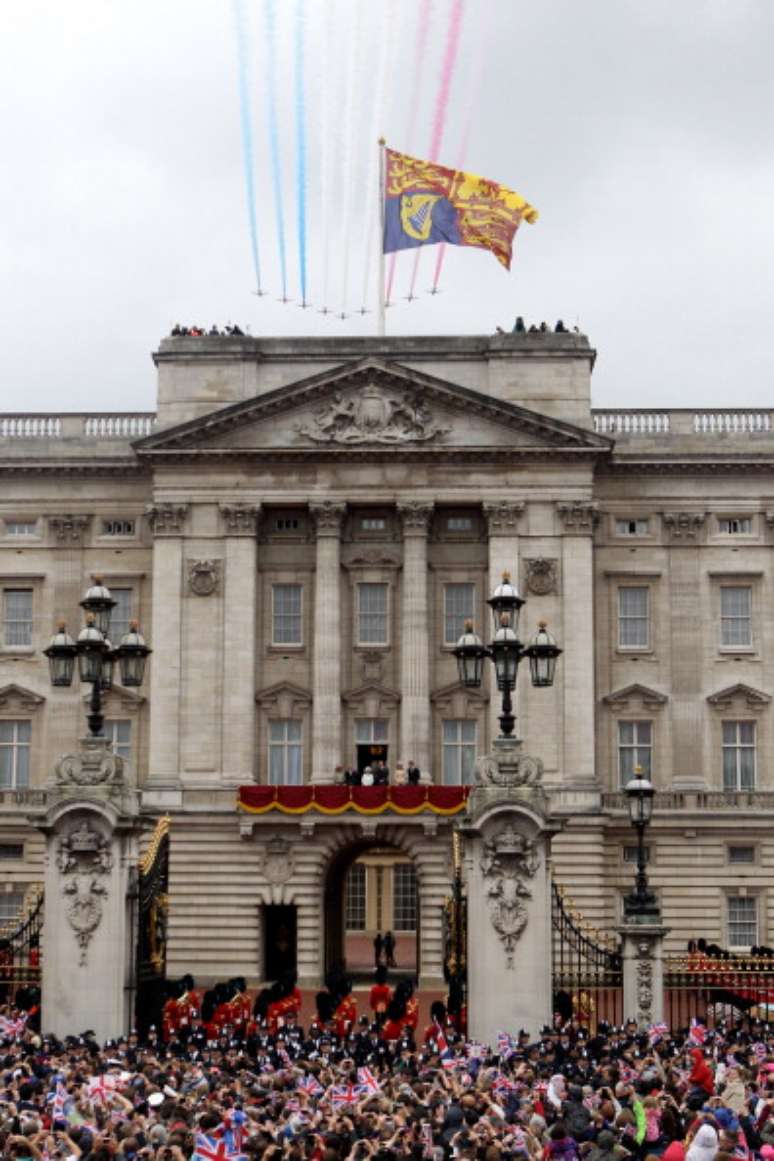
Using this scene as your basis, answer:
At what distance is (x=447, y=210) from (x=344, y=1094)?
4604 centimetres

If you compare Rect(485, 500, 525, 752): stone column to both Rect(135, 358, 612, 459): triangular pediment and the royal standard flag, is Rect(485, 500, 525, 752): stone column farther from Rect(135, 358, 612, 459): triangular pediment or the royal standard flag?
the royal standard flag

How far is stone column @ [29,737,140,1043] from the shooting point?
1319 inches

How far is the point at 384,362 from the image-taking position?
65.1 metres

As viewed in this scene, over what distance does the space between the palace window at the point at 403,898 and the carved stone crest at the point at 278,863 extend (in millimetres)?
24980

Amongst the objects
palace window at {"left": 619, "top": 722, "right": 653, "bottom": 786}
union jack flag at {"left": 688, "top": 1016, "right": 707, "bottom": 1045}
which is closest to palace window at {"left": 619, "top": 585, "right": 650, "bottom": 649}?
palace window at {"left": 619, "top": 722, "right": 653, "bottom": 786}

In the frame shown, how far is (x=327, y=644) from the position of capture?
6506cm

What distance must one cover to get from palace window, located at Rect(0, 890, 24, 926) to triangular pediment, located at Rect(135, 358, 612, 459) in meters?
16.0

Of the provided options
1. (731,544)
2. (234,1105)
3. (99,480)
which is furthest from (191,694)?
(234,1105)

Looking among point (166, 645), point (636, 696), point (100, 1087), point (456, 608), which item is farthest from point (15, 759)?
point (100, 1087)

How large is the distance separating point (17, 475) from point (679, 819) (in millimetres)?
26394

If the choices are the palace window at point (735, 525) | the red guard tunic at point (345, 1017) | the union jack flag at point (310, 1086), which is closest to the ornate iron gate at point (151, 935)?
the red guard tunic at point (345, 1017)

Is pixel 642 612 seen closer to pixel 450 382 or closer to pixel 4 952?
pixel 450 382

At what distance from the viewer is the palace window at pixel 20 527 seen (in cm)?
6881

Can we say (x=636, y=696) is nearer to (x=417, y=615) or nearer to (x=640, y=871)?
(x=417, y=615)
